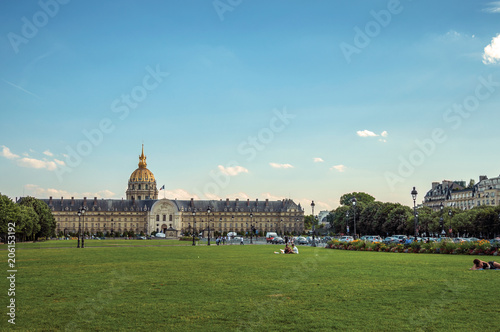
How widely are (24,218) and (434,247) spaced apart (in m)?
55.8

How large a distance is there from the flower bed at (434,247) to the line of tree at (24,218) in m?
30.9

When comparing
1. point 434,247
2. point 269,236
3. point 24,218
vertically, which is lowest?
point 269,236

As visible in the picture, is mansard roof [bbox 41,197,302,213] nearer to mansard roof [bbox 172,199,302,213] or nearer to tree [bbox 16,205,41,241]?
mansard roof [bbox 172,199,302,213]

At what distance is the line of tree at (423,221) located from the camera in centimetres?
8606

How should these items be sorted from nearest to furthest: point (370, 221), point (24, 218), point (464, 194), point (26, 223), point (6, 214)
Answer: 1. point (6, 214)
2. point (24, 218)
3. point (26, 223)
4. point (370, 221)
5. point (464, 194)

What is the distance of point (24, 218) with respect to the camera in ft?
226

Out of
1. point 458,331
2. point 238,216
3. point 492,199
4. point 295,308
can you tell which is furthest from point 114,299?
point 238,216

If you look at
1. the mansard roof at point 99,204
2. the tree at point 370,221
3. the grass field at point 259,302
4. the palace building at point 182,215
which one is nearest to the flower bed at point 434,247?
the grass field at point 259,302

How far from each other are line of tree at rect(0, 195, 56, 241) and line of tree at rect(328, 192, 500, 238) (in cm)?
4806

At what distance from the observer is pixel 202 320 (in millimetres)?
10430

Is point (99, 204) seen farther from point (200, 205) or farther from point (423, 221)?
point (423, 221)

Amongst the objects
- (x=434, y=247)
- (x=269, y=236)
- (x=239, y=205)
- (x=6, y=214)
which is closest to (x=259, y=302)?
(x=434, y=247)

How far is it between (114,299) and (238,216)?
181115 mm

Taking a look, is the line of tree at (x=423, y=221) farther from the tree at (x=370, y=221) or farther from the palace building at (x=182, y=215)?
the palace building at (x=182, y=215)
